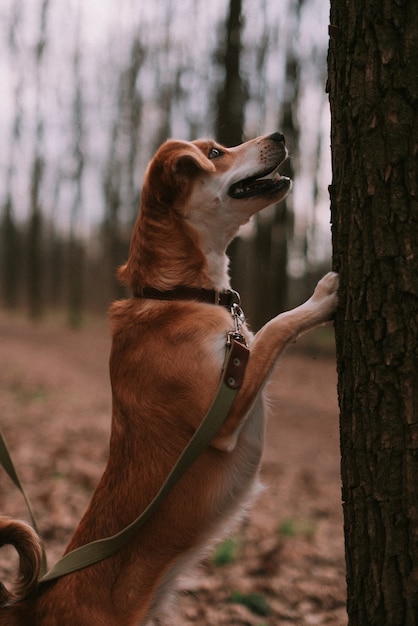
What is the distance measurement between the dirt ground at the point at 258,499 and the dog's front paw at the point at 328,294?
1.42m

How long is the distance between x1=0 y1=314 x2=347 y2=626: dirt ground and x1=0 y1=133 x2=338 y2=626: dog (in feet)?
1.04

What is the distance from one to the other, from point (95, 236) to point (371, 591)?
171 feet

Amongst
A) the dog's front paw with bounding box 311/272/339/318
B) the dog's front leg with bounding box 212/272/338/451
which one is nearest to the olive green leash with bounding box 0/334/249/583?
the dog's front leg with bounding box 212/272/338/451

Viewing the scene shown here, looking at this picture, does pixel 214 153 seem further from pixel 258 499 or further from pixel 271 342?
pixel 258 499

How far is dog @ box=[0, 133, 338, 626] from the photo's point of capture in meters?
2.73

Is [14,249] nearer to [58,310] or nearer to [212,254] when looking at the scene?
[58,310]

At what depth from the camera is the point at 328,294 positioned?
8.90ft

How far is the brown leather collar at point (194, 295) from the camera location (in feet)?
10.5

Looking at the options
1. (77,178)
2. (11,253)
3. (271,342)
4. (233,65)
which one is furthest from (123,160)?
(271,342)

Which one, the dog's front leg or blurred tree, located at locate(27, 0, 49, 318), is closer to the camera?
the dog's front leg

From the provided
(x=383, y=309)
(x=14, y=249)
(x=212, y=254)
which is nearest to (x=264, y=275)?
(x=212, y=254)

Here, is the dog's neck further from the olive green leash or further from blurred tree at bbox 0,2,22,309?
blurred tree at bbox 0,2,22,309

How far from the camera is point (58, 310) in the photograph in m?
39.5

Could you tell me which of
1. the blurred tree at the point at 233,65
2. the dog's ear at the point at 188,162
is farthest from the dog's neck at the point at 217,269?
the blurred tree at the point at 233,65
